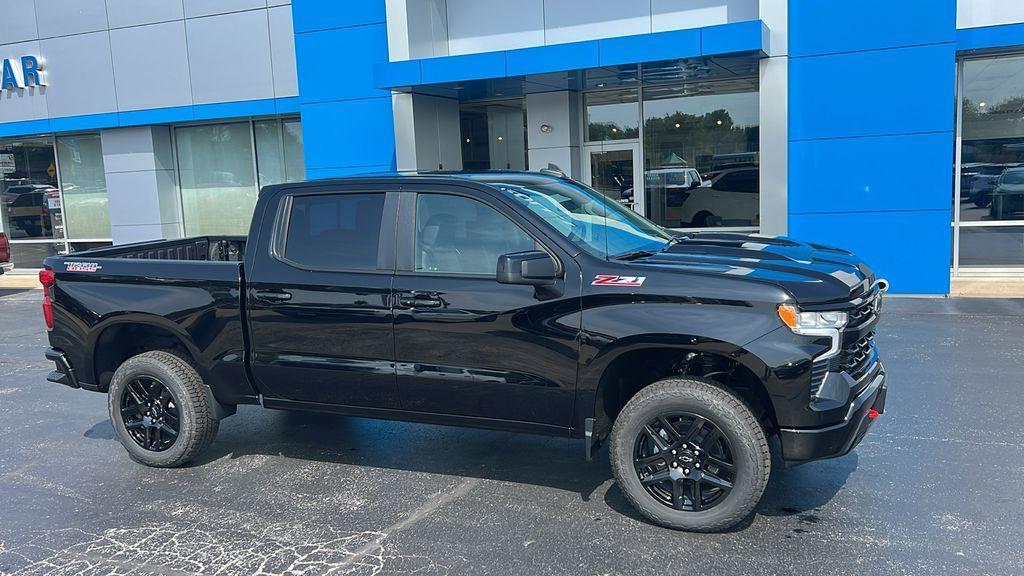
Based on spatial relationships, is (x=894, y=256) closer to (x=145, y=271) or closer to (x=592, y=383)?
(x=592, y=383)

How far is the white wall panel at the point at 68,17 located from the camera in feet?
54.4

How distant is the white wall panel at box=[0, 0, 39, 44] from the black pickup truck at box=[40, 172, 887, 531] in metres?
14.0

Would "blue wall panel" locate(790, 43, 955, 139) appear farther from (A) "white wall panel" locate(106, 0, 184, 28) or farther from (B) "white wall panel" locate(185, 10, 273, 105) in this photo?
(A) "white wall panel" locate(106, 0, 184, 28)

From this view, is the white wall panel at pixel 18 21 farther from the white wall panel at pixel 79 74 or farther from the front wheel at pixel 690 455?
the front wheel at pixel 690 455

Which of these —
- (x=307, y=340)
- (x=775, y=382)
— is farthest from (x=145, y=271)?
(x=775, y=382)

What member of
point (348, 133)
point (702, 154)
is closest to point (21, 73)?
point (348, 133)

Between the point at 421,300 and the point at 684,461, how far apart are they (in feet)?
5.78

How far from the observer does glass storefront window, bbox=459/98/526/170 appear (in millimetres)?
15008

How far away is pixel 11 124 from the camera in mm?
17938

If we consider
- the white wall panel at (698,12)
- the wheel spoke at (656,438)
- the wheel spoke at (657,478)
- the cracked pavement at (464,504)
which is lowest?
the cracked pavement at (464,504)

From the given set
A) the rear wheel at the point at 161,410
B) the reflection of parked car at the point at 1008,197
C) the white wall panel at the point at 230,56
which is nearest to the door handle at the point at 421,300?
the rear wheel at the point at 161,410

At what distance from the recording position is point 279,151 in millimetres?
16469

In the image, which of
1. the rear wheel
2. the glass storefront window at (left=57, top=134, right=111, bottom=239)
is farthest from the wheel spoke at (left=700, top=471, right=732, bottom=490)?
the glass storefront window at (left=57, top=134, right=111, bottom=239)

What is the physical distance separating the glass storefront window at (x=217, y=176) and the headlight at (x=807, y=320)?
46.9 feet
